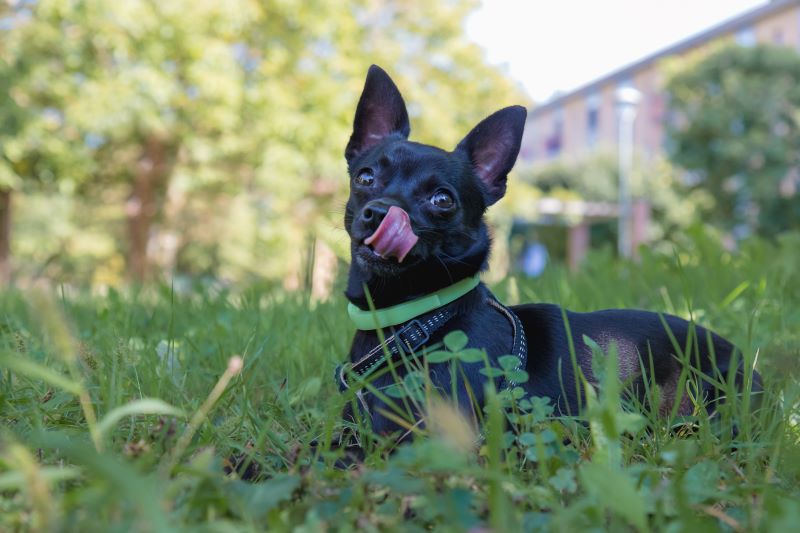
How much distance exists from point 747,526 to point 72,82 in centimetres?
1614

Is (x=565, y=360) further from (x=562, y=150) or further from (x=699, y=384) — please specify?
(x=562, y=150)

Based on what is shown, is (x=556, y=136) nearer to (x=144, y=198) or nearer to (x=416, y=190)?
(x=144, y=198)

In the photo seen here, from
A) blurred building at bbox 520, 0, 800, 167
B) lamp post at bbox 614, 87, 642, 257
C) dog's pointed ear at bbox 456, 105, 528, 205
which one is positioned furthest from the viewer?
blurred building at bbox 520, 0, 800, 167

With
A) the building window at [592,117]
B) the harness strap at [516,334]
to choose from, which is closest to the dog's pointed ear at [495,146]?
the harness strap at [516,334]

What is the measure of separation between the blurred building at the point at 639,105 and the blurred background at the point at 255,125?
11102mm

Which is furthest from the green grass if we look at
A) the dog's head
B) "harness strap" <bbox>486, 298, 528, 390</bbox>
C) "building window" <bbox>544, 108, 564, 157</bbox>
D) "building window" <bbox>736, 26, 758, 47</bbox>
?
"building window" <bbox>544, 108, 564, 157</bbox>

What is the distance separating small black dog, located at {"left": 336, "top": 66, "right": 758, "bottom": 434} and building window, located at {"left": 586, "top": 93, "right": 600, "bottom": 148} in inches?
2095

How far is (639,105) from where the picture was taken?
49844 mm

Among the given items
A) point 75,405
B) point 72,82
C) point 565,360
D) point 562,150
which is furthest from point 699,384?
point 562,150

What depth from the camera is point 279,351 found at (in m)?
2.80

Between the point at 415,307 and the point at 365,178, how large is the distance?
65cm

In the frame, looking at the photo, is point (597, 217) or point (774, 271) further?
point (597, 217)

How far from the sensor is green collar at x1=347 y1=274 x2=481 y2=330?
231 cm

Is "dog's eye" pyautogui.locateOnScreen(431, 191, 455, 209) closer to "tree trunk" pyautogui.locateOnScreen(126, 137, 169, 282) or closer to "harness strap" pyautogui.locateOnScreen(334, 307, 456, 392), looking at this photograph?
→ "harness strap" pyautogui.locateOnScreen(334, 307, 456, 392)
